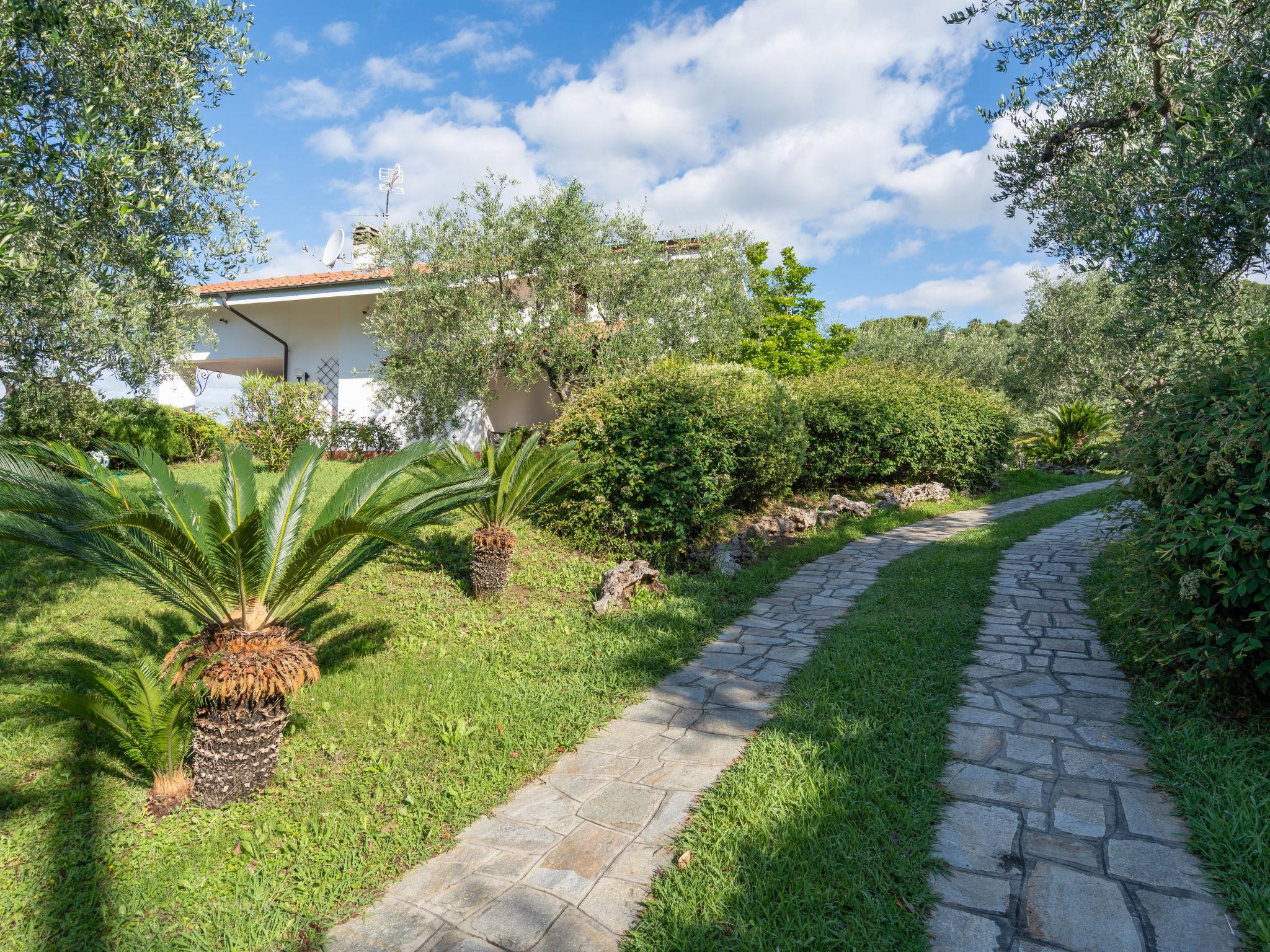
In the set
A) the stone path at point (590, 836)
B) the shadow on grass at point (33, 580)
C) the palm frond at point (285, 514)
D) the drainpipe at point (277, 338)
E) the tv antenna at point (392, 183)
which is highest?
the tv antenna at point (392, 183)

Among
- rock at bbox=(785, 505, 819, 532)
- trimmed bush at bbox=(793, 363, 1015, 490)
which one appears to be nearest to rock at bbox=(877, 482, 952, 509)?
trimmed bush at bbox=(793, 363, 1015, 490)

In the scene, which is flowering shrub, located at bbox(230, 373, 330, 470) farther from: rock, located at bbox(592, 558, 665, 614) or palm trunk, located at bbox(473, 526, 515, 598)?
rock, located at bbox(592, 558, 665, 614)

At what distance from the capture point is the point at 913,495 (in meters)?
11.4

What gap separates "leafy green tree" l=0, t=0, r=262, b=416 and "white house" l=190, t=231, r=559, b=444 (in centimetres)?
848

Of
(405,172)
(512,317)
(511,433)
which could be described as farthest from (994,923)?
(405,172)

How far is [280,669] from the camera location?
315 cm

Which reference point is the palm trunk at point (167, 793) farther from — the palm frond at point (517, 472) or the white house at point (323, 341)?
the white house at point (323, 341)

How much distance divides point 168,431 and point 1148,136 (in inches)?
637

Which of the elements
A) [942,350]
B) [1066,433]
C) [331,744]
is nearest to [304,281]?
[331,744]

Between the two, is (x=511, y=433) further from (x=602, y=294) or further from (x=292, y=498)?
(x=602, y=294)

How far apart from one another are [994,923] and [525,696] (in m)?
2.82

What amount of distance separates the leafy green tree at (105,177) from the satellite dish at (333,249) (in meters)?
11.9

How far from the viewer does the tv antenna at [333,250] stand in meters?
16.9

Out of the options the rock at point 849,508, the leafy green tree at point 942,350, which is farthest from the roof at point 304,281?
the leafy green tree at point 942,350
